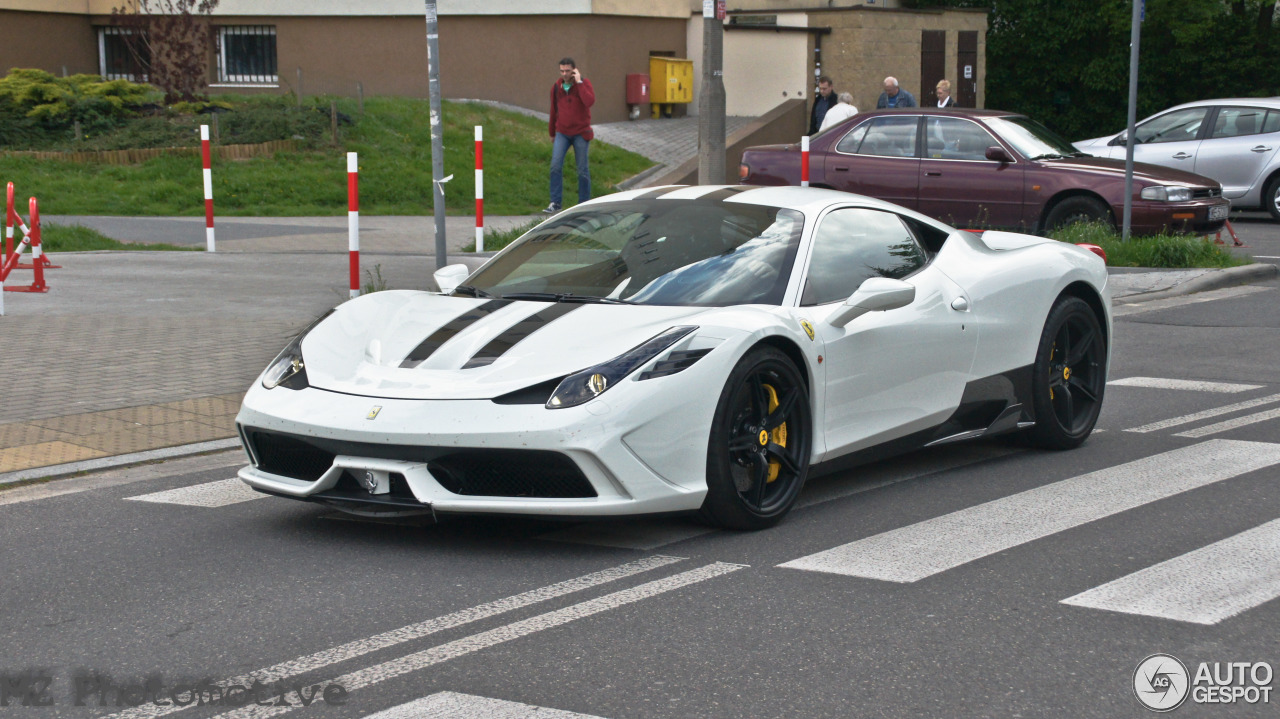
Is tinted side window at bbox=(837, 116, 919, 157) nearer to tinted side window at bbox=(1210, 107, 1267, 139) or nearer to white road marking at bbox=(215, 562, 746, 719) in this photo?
tinted side window at bbox=(1210, 107, 1267, 139)

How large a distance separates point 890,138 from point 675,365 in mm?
11588

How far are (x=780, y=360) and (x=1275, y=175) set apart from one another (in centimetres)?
1698

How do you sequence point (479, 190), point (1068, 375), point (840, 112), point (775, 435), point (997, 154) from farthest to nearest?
point (840, 112) < point (997, 154) < point (479, 190) < point (1068, 375) < point (775, 435)

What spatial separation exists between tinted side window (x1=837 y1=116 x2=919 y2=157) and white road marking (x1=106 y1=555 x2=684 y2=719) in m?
11.6

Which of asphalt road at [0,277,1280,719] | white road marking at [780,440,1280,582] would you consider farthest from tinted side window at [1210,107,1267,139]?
asphalt road at [0,277,1280,719]

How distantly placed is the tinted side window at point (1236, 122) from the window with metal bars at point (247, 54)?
1769 cm

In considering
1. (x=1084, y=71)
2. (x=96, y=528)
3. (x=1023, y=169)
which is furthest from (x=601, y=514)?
(x=1084, y=71)

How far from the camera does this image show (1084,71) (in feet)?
126

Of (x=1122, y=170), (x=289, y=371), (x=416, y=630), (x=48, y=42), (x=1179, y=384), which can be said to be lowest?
(x=1179, y=384)

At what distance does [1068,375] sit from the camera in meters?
7.20

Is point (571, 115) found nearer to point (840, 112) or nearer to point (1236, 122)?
point (840, 112)

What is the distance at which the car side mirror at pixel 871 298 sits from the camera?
19.0ft

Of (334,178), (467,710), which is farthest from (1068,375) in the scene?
(334,178)

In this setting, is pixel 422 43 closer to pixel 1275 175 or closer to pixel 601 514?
pixel 1275 175
